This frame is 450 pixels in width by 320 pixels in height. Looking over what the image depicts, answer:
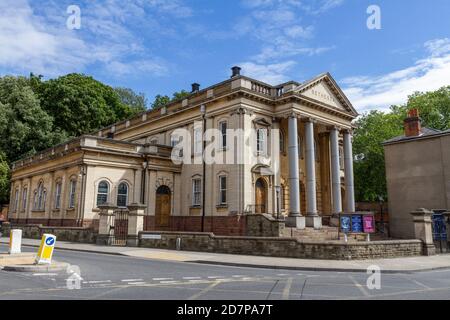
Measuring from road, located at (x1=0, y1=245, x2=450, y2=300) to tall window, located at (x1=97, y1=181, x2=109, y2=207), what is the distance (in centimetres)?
1491

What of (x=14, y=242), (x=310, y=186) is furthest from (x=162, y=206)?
(x=14, y=242)

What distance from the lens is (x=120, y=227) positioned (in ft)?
79.0

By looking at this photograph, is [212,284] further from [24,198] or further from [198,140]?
[24,198]

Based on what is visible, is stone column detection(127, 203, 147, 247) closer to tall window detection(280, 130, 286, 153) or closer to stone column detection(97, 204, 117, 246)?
stone column detection(97, 204, 117, 246)

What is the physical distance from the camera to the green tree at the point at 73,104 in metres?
48.1

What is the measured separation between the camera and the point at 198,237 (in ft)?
68.5

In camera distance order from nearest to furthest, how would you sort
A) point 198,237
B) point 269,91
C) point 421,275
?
point 421,275 → point 198,237 → point 269,91

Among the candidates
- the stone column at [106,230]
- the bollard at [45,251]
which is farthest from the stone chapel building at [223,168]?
the bollard at [45,251]

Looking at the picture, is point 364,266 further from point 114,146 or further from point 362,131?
point 362,131

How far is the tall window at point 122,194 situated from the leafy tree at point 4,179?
18989mm

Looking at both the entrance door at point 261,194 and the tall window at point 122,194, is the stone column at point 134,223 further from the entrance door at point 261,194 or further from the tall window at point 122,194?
the entrance door at point 261,194

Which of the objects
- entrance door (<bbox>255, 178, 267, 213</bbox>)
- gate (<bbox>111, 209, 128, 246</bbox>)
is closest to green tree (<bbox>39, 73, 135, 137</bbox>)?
gate (<bbox>111, 209, 128, 246</bbox>)
